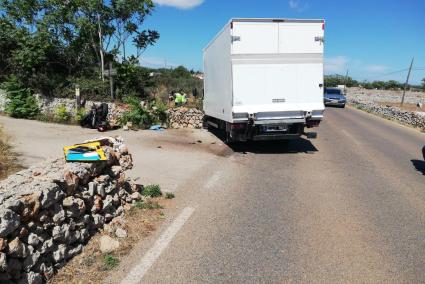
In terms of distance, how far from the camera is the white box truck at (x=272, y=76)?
11664 millimetres

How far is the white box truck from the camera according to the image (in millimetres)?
11664

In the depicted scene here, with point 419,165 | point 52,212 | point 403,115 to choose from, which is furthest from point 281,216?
point 403,115

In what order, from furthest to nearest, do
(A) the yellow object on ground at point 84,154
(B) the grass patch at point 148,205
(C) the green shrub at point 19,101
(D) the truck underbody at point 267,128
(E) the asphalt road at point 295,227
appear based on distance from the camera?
(C) the green shrub at point 19,101 < (D) the truck underbody at point 267,128 < (B) the grass patch at point 148,205 < (A) the yellow object on ground at point 84,154 < (E) the asphalt road at point 295,227

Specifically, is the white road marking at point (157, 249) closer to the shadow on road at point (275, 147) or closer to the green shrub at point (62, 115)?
the shadow on road at point (275, 147)

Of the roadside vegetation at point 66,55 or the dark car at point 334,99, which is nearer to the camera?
the roadside vegetation at point 66,55

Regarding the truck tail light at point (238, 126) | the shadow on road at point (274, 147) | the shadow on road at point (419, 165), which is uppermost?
the truck tail light at point (238, 126)

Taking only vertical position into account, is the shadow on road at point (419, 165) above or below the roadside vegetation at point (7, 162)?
below

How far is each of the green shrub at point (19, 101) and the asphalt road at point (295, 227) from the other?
41.2 ft

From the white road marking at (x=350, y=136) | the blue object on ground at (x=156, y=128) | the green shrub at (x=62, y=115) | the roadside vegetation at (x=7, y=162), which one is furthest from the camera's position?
the green shrub at (x=62, y=115)

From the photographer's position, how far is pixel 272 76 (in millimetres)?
11984

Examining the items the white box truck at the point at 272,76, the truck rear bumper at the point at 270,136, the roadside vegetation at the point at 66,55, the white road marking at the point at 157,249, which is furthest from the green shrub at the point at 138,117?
the white road marking at the point at 157,249

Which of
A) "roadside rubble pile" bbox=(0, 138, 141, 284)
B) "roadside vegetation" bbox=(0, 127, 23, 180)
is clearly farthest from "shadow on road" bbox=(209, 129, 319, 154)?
"roadside rubble pile" bbox=(0, 138, 141, 284)

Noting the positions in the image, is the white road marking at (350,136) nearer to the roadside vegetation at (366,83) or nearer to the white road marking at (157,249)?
the white road marking at (157,249)

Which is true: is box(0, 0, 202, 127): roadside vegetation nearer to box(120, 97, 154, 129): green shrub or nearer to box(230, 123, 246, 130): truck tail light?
box(120, 97, 154, 129): green shrub
